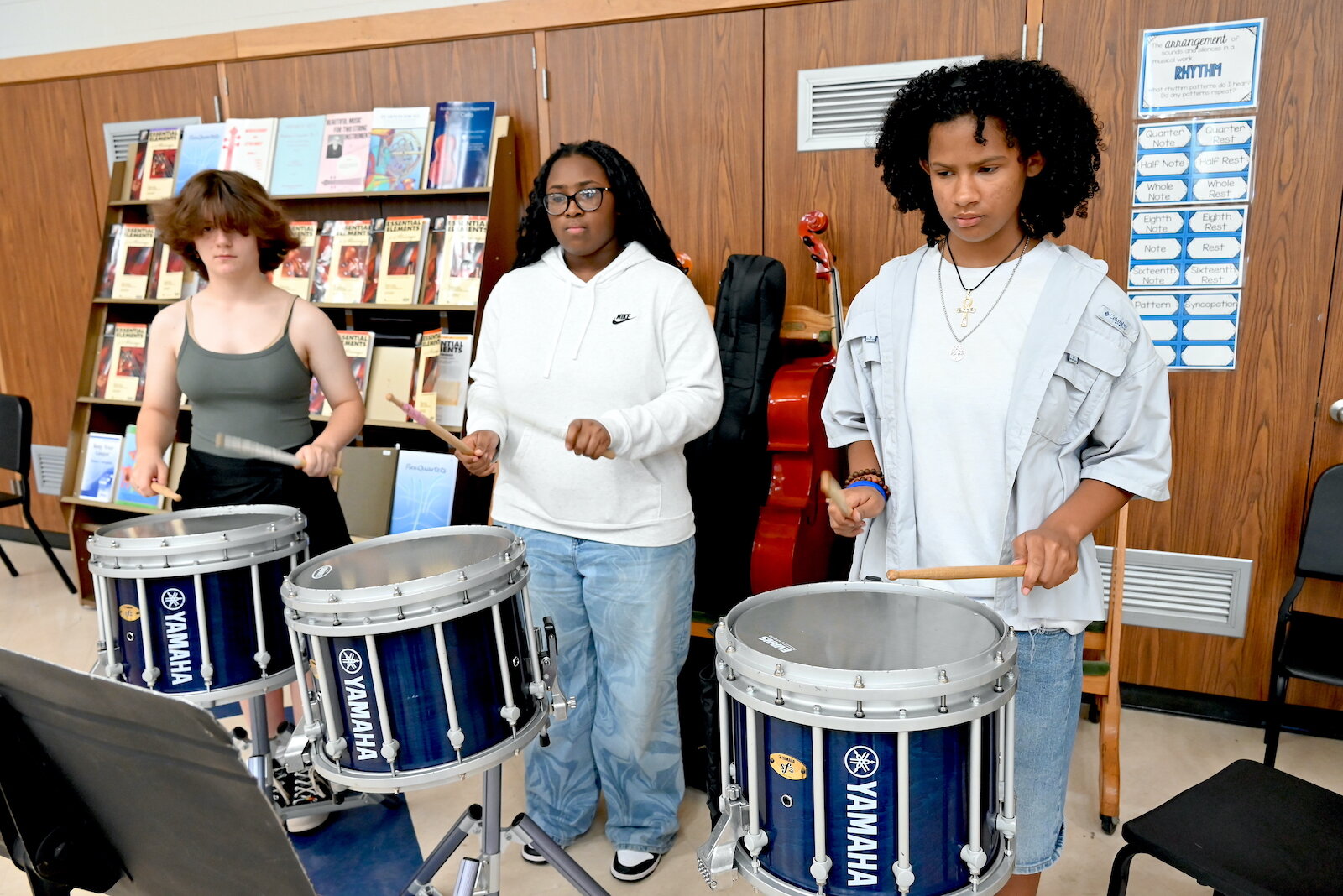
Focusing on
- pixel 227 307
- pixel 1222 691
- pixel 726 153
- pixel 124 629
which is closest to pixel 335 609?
pixel 124 629

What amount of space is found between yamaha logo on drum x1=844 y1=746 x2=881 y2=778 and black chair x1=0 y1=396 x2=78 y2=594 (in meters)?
4.31

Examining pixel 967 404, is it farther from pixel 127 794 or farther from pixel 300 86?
pixel 300 86

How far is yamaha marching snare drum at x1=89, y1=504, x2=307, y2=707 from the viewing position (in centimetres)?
163

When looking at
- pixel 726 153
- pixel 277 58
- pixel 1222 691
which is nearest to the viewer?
pixel 1222 691

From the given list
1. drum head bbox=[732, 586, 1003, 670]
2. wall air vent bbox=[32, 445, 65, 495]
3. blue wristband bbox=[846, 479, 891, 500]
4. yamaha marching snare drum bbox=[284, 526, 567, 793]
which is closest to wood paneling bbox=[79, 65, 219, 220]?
wall air vent bbox=[32, 445, 65, 495]

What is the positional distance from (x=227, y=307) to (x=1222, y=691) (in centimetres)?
309

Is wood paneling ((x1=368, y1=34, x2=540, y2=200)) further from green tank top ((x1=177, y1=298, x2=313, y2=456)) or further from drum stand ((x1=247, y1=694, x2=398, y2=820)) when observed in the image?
drum stand ((x1=247, y1=694, x2=398, y2=820))

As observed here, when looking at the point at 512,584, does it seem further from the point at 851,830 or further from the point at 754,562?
the point at 754,562

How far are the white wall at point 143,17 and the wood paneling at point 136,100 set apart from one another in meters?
0.20

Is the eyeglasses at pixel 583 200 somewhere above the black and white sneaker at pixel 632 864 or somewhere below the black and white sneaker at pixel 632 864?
above

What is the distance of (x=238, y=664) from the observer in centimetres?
170

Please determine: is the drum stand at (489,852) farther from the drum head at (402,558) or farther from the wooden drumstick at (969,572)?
the wooden drumstick at (969,572)

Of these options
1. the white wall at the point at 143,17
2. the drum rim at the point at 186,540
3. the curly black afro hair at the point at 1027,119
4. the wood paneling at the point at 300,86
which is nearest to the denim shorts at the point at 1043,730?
the curly black afro hair at the point at 1027,119

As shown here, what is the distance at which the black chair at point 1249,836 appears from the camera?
4.38ft
